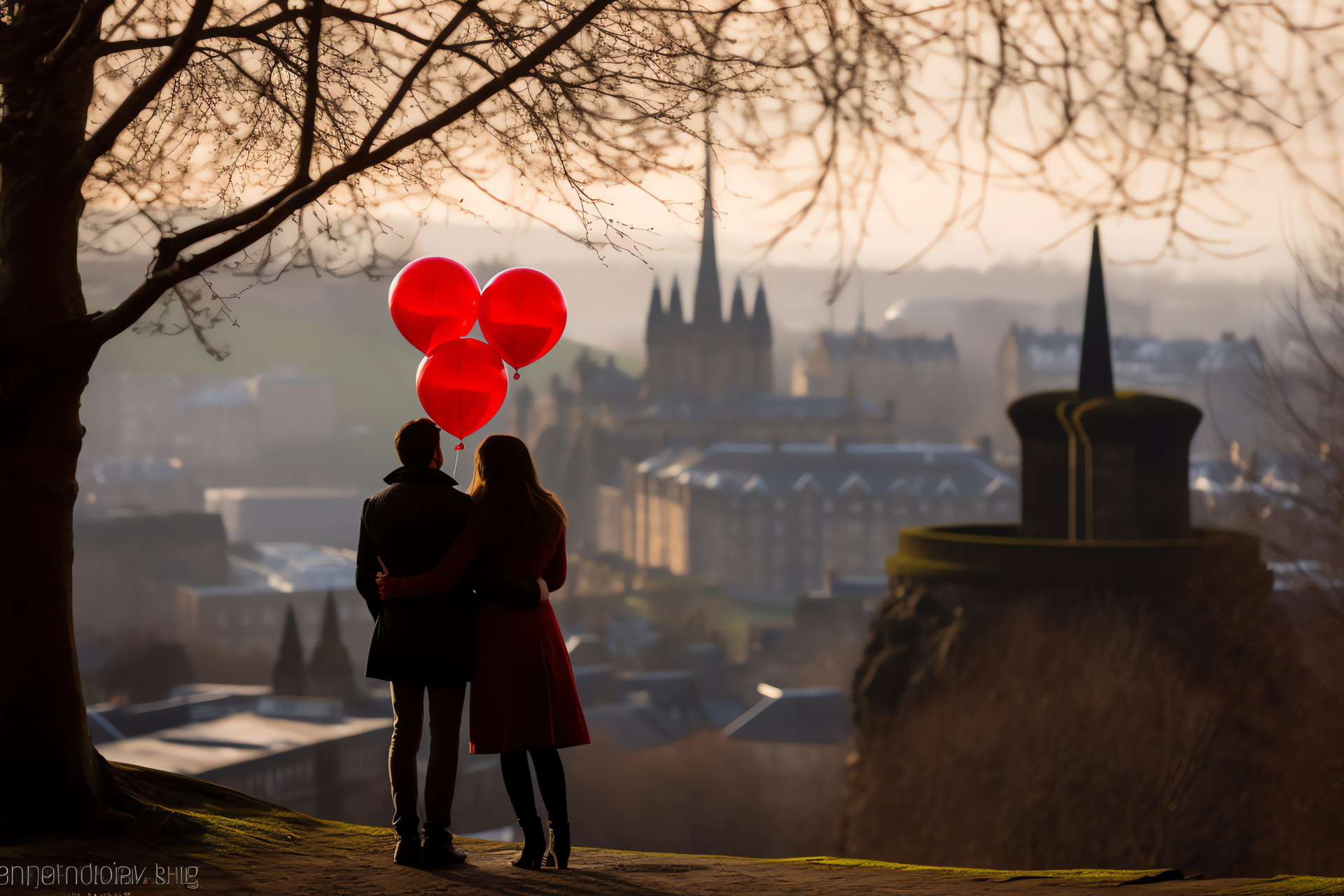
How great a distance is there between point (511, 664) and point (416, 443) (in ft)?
3.09

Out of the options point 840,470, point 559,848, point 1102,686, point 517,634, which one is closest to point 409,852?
point 559,848

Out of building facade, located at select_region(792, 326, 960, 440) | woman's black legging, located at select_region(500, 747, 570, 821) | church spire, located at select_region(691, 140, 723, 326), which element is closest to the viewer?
woman's black legging, located at select_region(500, 747, 570, 821)

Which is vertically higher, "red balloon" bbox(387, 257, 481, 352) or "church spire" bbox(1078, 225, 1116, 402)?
"church spire" bbox(1078, 225, 1116, 402)

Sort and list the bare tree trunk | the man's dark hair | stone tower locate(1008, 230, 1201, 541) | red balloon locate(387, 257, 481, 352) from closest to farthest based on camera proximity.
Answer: the man's dark hair, the bare tree trunk, red balloon locate(387, 257, 481, 352), stone tower locate(1008, 230, 1201, 541)

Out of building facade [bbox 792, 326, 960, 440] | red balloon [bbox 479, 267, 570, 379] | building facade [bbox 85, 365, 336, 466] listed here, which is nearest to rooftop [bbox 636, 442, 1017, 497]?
building facade [bbox 792, 326, 960, 440]

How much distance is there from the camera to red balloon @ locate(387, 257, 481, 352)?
6738 mm

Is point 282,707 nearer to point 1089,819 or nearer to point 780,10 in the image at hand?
point 1089,819

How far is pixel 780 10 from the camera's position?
5.70 m

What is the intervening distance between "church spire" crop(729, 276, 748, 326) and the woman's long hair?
116 m

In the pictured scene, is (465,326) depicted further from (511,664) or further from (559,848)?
(559,848)

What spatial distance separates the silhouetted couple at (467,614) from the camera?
491 centimetres

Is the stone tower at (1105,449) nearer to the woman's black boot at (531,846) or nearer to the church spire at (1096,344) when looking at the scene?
the church spire at (1096,344)

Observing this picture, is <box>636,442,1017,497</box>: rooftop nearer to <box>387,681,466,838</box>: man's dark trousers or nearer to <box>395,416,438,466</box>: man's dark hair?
<box>387,681,466,838</box>: man's dark trousers

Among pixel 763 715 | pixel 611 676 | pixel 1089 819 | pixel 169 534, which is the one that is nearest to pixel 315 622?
pixel 169 534
